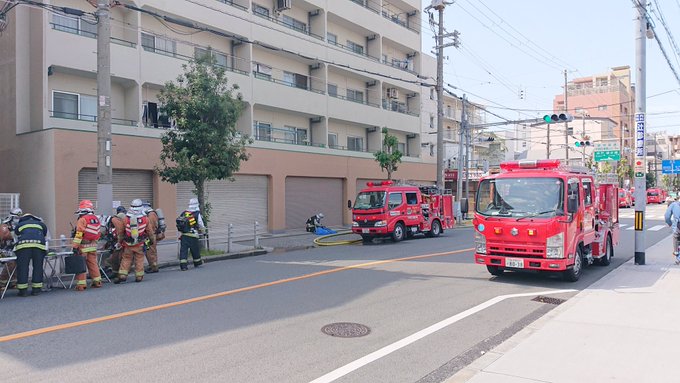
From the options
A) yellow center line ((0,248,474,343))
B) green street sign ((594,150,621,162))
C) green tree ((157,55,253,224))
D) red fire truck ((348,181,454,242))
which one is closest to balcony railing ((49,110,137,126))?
green tree ((157,55,253,224))

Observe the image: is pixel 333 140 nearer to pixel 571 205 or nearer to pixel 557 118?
pixel 557 118

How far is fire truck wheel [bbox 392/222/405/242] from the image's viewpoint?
1953 centimetres

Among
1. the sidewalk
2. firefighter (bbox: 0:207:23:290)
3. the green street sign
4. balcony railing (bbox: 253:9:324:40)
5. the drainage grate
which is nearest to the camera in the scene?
the sidewalk

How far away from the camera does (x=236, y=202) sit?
22641 mm

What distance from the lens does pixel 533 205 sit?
10008 mm

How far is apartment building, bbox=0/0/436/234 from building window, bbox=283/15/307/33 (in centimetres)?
6

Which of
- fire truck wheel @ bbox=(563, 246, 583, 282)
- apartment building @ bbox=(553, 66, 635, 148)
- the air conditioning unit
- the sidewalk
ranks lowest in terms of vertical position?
the sidewalk

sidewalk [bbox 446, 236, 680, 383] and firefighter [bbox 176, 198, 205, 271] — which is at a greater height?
firefighter [bbox 176, 198, 205, 271]

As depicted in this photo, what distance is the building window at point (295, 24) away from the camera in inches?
1046

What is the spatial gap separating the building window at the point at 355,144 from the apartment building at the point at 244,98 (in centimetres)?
11

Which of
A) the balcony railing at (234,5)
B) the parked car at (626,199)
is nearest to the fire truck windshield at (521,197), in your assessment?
the balcony railing at (234,5)

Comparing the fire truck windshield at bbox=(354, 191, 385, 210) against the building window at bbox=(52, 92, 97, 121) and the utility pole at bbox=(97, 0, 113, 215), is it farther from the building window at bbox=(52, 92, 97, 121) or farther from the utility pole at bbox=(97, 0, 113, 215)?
the building window at bbox=(52, 92, 97, 121)

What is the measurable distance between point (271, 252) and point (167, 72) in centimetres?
859

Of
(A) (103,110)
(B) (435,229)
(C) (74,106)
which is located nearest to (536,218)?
(A) (103,110)
